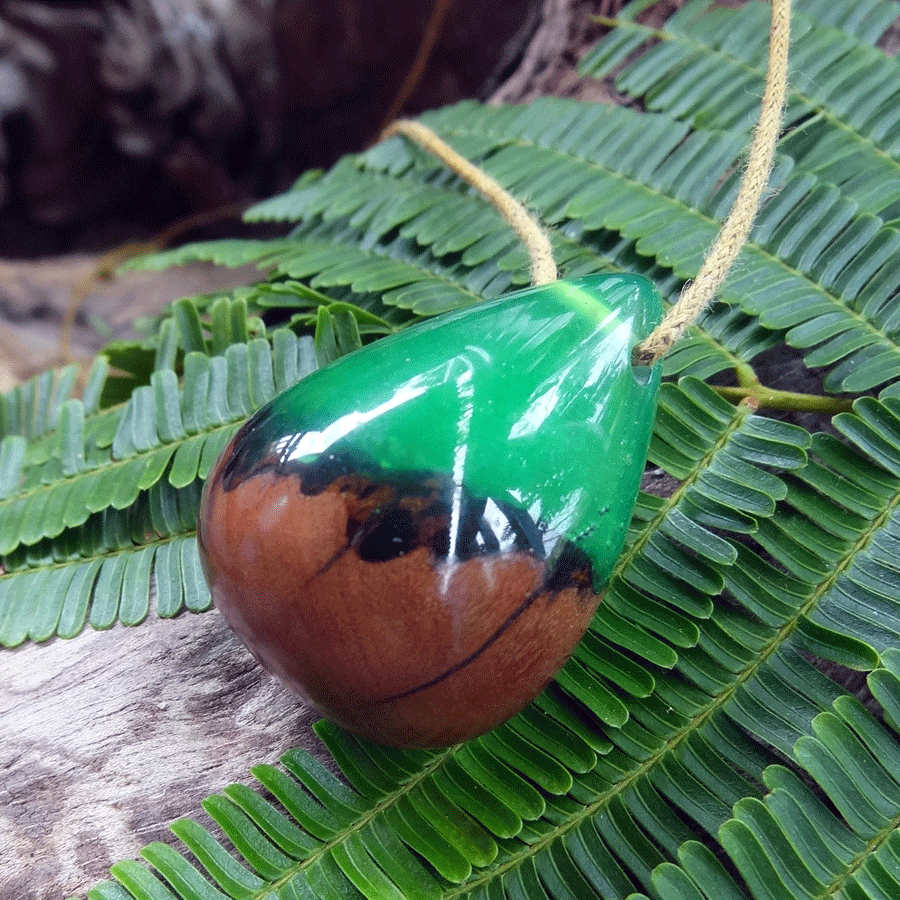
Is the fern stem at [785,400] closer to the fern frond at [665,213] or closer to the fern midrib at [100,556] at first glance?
the fern frond at [665,213]

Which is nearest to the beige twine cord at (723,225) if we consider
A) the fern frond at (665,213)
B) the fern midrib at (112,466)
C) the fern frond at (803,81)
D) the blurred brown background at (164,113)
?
the fern frond at (665,213)

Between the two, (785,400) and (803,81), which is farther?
(803,81)

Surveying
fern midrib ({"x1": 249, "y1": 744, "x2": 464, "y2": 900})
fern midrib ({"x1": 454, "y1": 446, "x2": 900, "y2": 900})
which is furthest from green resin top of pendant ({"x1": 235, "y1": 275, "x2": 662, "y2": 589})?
fern midrib ({"x1": 249, "y1": 744, "x2": 464, "y2": 900})

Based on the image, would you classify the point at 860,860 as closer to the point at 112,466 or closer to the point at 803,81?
the point at 112,466

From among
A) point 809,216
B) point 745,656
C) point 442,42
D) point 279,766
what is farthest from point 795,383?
point 442,42

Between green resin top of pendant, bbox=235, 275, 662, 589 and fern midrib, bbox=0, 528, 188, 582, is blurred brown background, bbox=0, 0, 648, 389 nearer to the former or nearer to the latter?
fern midrib, bbox=0, 528, 188, 582

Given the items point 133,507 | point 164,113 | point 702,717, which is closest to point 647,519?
point 702,717

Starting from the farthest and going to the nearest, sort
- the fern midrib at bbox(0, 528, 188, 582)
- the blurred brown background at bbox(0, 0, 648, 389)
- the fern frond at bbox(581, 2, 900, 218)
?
1. the blurred brown background at bbox(0, 0, 648, 389)
2. the fern frond at bbox(581, 2, 900, 218)
3. the fern midrib at bbox(0, 528, 188, 582)
